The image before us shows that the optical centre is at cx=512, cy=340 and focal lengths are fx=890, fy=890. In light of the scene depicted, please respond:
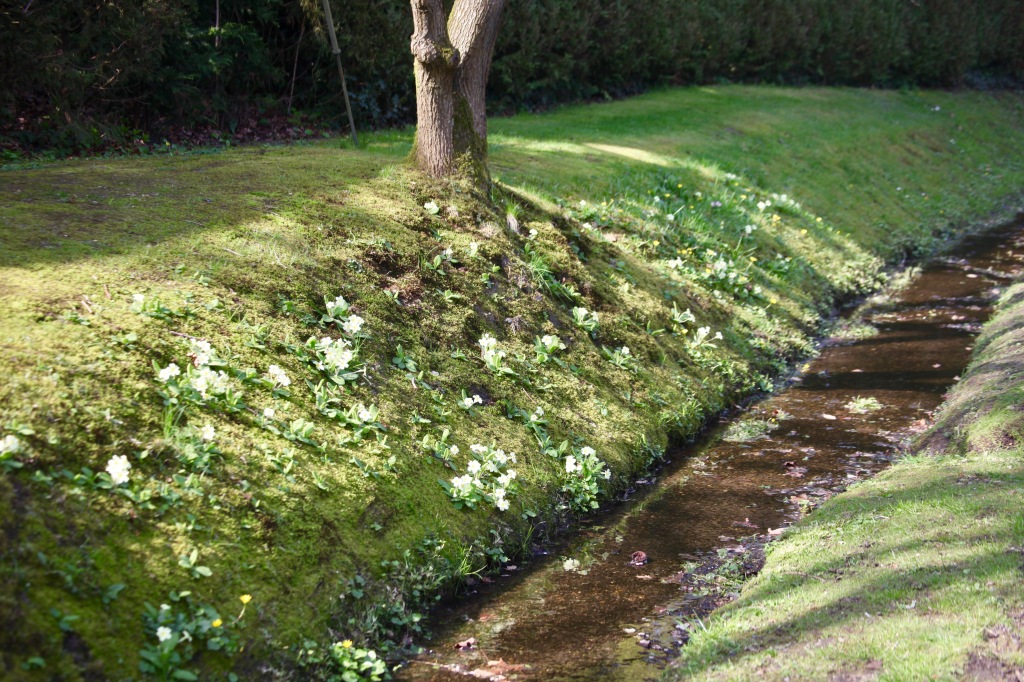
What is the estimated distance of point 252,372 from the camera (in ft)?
17.5

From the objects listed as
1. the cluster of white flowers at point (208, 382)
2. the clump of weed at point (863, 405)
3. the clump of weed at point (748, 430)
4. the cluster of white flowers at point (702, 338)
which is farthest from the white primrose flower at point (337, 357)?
the clump of weed at point (863, 405)

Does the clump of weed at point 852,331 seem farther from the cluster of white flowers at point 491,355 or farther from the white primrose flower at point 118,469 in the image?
the white primrose flower at point 118,469

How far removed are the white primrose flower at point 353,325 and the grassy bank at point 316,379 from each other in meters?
0.10

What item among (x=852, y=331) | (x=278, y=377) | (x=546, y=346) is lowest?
(x=852, y=331)

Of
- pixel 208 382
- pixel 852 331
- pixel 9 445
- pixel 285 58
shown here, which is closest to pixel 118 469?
pixel 9 445

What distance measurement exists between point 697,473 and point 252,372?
3.51 m

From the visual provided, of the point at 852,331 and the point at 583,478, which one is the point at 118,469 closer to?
the point at 583,478

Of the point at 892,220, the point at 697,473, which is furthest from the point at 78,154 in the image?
the point at 892,220

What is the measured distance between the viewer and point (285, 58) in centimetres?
1411

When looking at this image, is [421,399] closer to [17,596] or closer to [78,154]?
[17,596]

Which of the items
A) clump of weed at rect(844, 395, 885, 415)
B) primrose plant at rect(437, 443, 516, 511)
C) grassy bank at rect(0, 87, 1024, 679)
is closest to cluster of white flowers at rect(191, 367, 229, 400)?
grassy bank at rect(0, 87, 1024, 679)

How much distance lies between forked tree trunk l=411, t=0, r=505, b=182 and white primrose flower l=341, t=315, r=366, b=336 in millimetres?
2870

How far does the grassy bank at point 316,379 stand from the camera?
3.96 m

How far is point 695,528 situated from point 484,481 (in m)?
1.47
